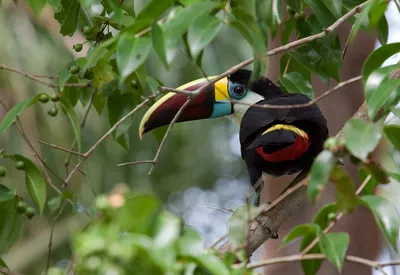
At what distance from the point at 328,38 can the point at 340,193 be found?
31.9 inches

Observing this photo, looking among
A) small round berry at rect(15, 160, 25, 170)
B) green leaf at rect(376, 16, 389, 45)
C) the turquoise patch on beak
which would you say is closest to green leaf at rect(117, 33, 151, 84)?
small round berry at rect(15, 160, 25, 170)

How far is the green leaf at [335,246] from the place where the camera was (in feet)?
3.66

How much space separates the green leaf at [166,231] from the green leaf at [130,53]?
0.94ft

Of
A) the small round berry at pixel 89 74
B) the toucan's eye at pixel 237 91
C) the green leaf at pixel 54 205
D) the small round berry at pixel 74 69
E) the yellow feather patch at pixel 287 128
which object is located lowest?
the toucan's eye at pixel 237 91

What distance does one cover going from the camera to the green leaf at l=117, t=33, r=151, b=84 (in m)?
1.17

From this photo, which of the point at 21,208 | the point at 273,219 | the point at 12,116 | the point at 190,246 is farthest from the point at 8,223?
the point at 190,246

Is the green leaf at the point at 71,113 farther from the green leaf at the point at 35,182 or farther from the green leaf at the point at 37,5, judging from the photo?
the green leaf at the point at 37,5

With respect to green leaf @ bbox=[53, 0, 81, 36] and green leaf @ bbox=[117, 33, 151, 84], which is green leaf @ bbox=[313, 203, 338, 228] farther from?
green leaf @ bbox=[53, 0, 81, 36]

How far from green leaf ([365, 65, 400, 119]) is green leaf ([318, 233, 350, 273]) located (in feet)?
0.68

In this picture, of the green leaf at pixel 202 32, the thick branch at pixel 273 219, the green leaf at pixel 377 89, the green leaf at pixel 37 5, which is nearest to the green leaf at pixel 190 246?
the green leaf at pixel 202 32

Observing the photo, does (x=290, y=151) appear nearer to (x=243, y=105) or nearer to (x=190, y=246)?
(x=243, y=105)

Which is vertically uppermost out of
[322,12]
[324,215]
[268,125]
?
[322,12]

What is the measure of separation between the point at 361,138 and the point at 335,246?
0.18 metres

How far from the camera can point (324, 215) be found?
1.30 m
